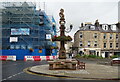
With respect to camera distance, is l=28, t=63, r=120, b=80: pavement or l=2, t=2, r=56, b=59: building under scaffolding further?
l=2, t=2, r=56, b=59: building under scaffolding

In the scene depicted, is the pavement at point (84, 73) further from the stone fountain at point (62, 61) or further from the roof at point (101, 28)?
the roof at point (101, 28)

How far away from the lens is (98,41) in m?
51.1

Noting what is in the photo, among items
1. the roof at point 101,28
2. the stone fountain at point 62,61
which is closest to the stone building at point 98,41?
the roof at point 101,28

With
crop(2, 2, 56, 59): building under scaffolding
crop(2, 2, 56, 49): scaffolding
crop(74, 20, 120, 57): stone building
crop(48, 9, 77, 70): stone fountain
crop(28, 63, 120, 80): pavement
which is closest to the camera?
crop(28, 63, 120, 80): pavement

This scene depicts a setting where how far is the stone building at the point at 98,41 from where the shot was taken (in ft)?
167

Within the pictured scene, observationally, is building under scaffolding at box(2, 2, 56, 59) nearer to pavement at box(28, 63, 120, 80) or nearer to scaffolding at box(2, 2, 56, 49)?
scaffolding at box(2, 2, 56, 49)

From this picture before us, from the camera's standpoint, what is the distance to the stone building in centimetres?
5091

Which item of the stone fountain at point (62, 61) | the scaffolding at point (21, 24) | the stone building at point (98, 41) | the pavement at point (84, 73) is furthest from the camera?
the stone building at point (98, 41)

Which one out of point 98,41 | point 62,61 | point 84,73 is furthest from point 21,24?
point 84,73

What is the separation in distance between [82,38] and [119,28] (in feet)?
40.0

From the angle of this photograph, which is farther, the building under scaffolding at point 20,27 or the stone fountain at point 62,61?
the building under scaffolding at point 20,27

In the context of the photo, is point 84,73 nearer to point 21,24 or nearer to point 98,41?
point 21,24

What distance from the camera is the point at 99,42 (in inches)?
2012

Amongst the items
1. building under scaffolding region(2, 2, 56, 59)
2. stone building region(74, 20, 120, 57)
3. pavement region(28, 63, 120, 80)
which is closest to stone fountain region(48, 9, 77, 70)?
pavement region(28, 63, 120, 80)
